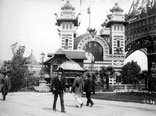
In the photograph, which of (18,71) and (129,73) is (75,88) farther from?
(129,73)

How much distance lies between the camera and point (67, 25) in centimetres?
3944

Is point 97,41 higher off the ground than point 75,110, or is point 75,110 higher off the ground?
point 97,41

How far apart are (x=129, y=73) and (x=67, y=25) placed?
11.8 m

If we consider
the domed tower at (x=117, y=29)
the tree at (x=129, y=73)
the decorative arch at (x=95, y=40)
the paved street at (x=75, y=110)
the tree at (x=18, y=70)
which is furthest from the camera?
the domed tower at (x=117, y=29)

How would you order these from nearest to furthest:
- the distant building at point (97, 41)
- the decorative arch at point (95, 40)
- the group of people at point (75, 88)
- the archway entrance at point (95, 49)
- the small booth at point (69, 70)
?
the group of people at point (75, 88) → the small booth at point (69, 70) → the distant building at point (97, 41) → the decorative arch at point (95, 40) → the archway entrance at point (95, 49)

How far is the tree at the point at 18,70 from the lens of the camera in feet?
64.6

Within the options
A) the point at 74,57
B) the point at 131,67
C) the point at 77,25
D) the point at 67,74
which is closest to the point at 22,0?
the point at 67,74

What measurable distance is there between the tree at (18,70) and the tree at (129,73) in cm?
1717

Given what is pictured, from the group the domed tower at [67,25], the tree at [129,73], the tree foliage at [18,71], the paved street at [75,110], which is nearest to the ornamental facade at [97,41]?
the domed tower at [67,25]

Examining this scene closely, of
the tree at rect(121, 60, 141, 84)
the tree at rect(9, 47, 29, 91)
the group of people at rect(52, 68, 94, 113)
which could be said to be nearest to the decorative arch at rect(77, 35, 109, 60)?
the tree at rect(121, 60, 141, 84)

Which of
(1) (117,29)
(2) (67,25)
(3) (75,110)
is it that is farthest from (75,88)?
(1) (117,29)

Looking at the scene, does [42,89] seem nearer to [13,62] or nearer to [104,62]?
[13,62]

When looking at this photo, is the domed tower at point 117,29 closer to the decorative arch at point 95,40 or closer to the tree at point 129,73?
the decorative arch at point 95,40

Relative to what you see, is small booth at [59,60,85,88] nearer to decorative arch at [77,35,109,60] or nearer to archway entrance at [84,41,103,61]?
decorative arch at [77,35,109,60]
